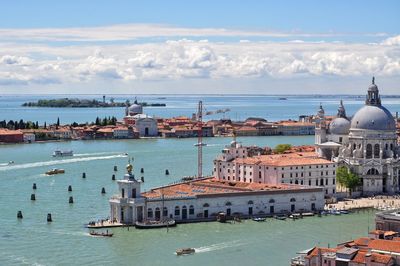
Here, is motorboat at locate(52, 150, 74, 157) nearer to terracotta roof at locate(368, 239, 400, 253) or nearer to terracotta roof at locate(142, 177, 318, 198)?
terracotta roof at locate(142, 177, 318, 198)

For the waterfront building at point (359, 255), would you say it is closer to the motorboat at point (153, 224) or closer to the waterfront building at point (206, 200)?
the motorboat at point (153, 224)

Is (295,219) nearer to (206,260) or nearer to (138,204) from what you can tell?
(138,204)

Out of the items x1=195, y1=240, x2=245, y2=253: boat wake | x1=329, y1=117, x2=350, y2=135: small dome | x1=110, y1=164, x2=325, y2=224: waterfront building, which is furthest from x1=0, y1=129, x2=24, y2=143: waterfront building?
x1=195, y1=240, x2=245, y2=253: boat wake

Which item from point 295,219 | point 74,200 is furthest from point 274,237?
point 74,200

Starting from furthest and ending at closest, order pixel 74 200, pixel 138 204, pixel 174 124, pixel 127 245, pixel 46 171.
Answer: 1. pixel 174 124
2. pixel 46 171
3. pixel 74 200
4. pixel 138 204
5. pixel 127 245

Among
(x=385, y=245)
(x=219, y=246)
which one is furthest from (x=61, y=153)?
(x=385, y=245)

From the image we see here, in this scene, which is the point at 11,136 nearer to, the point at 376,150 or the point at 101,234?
the point at 376,150
